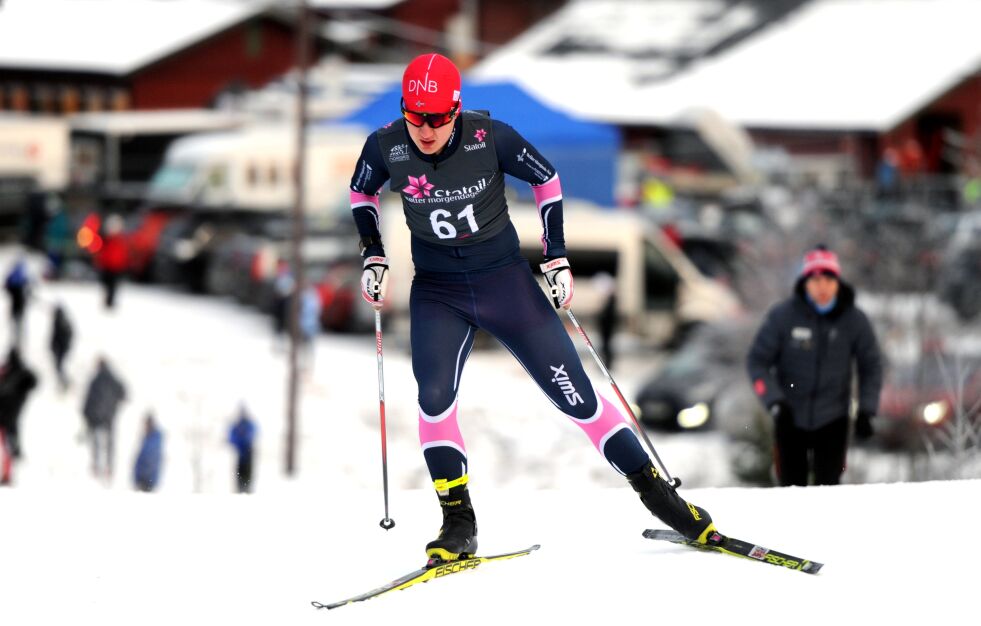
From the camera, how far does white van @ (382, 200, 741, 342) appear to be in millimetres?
19844

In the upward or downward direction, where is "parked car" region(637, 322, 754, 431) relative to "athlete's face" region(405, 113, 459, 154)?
downward

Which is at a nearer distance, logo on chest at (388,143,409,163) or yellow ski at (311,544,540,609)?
yellow ski at (311,544,540,609)

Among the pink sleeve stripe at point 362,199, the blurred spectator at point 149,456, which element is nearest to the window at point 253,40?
the blurred spectator at point 149,456

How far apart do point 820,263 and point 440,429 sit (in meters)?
2.39

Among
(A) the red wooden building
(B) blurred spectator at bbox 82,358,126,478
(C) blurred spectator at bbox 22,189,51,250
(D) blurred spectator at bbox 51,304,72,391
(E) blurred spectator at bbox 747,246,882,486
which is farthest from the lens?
(A) the red wooden building

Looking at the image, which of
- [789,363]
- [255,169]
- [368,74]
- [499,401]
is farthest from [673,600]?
[368,74]

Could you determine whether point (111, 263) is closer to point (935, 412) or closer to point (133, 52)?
point (935, 412)

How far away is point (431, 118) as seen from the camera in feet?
16.4

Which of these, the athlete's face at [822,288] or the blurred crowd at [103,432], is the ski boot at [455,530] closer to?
the athlete's face at [822,288]

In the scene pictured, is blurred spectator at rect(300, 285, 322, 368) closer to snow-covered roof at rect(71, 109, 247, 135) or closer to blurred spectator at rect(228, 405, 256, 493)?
blurred spectator at rect(228, 405, 256, 493)

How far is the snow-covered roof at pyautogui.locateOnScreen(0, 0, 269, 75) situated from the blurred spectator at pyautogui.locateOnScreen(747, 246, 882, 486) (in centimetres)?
3364

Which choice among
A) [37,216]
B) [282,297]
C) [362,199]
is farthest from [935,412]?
[37,216]

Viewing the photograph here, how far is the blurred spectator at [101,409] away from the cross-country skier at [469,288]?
9.69 metres

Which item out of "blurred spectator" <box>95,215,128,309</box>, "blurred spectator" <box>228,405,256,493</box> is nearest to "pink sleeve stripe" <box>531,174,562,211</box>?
"blurred spectator" <box>228,405,256,493</box>
